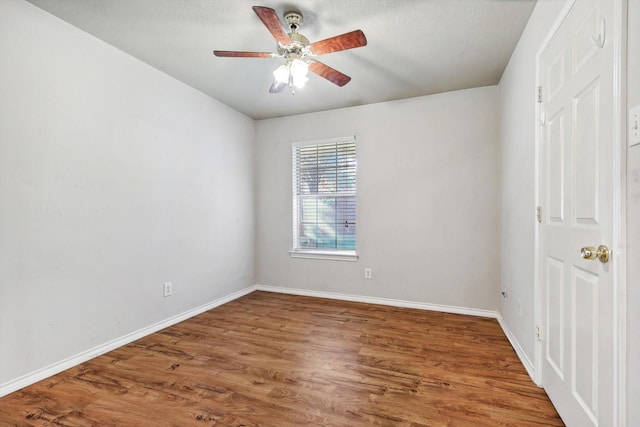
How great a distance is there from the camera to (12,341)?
1808 millimetres

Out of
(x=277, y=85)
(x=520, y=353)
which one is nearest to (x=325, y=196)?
(x=277, y=85)

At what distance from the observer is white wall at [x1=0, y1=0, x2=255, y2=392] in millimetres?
1833

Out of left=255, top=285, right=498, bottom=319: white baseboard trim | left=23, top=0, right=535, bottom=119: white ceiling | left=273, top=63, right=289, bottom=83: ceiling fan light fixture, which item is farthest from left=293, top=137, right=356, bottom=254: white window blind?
left=273, top=63, right=289, bottom=83: ceiling fan light fixture

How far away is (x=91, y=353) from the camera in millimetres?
2221

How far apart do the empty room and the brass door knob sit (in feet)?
0.04

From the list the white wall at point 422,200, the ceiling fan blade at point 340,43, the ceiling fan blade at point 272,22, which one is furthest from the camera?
the white wall at point 422,200

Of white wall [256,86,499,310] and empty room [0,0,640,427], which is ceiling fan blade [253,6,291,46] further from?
white wall [256,86,499,310]

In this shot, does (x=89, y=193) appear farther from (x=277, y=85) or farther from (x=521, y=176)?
(x=521, y=176)

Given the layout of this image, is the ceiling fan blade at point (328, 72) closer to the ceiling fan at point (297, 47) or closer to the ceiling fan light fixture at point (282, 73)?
the ceiling fan at point (297, 47)

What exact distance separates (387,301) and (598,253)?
101 inches

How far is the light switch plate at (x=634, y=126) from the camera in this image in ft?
3.02

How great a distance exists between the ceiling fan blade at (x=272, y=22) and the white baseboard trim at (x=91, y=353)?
2.63 metres

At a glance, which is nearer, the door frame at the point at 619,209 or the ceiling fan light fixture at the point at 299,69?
the door frame at the point at 619,209

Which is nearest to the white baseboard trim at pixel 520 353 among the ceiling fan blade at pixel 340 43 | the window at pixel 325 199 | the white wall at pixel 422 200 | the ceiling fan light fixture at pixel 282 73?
the white wall at pixel 422 200
